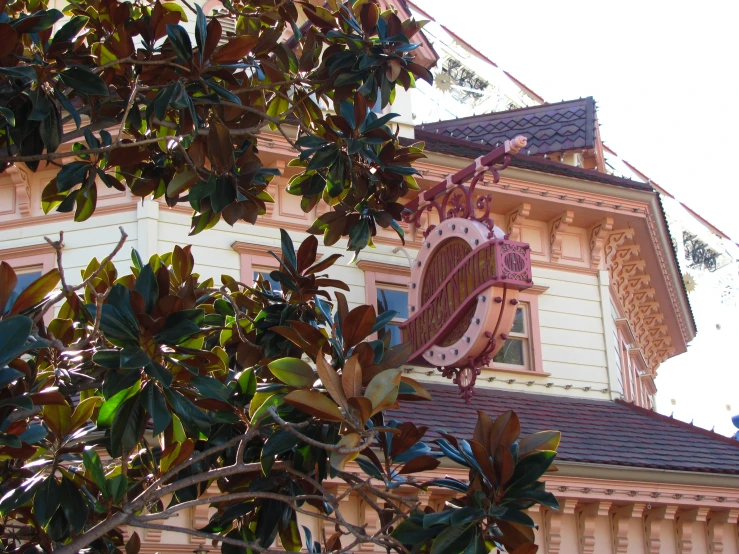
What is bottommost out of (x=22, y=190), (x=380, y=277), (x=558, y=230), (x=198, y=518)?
(x=198, y=518)

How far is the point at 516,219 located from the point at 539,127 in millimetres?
2963

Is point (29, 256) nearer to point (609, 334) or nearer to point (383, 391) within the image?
point (609, 334)

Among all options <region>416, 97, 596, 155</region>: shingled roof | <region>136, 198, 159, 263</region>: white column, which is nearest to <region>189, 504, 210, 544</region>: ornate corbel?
<region>136, 198, 159, 263</region>: white column

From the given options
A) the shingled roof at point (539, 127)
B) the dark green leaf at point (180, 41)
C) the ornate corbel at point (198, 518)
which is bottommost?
the ornate corbel at point (198, 518)

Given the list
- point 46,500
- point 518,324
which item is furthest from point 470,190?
point 46,500

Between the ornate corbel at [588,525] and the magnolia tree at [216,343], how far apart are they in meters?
5.57

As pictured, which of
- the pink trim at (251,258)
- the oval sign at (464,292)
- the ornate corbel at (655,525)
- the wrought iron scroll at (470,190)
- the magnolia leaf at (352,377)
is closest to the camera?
the magnolia leaf at (352,377)

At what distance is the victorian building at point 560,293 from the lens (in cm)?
1179

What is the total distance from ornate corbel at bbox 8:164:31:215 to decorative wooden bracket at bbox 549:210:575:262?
674 centimetres

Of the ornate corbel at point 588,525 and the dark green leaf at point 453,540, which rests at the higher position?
the dark green leaf at point 453,540

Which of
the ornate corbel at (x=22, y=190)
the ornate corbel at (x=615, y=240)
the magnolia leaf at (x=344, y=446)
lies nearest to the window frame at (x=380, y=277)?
the ornate corbel at (x=615, y=240)

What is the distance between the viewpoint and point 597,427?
12852mm

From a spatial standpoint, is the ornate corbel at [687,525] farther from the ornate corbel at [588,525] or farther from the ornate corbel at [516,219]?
the ornate corbel at [516,219]

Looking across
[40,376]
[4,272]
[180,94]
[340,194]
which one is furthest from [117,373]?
[340,194]
